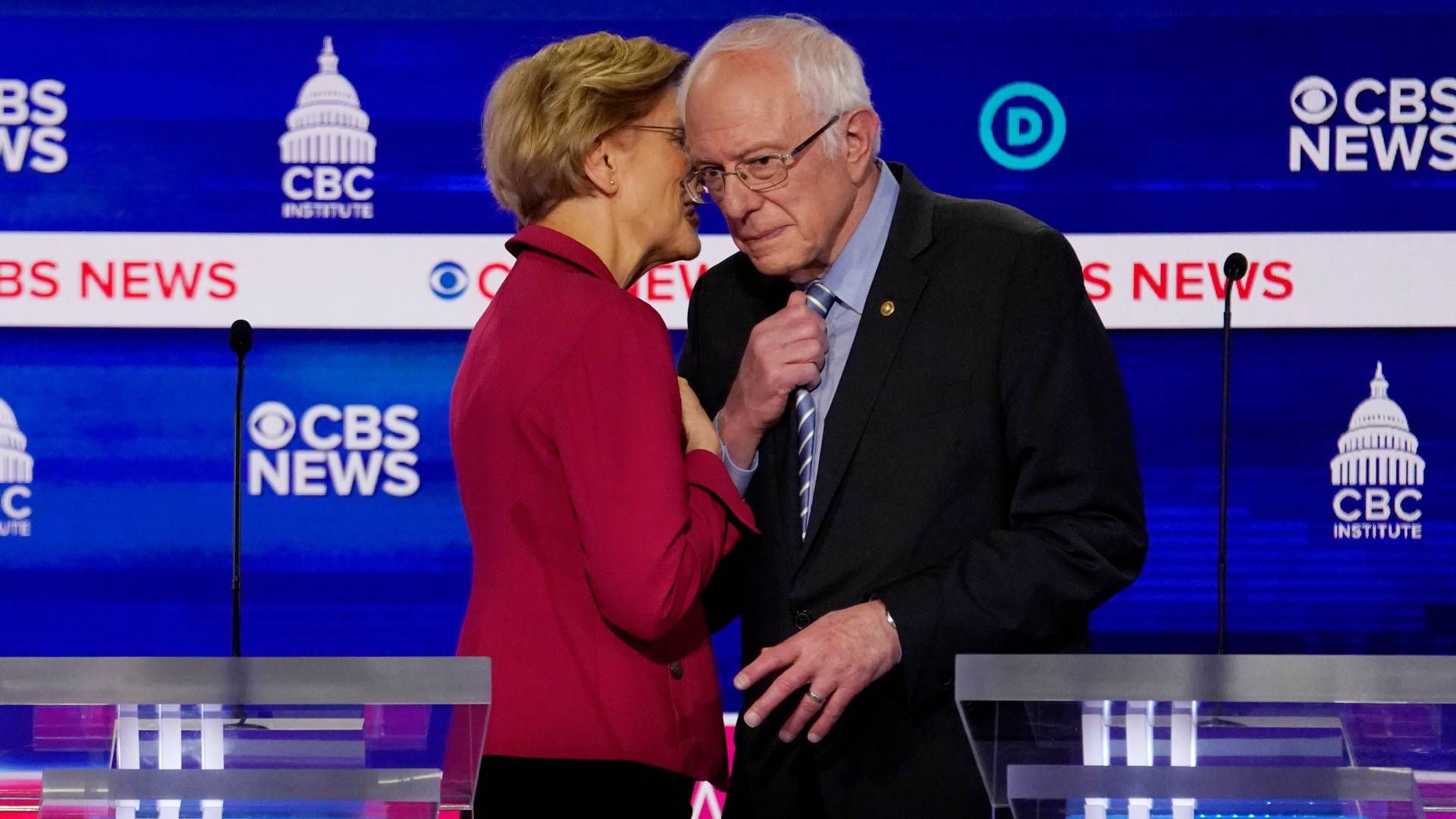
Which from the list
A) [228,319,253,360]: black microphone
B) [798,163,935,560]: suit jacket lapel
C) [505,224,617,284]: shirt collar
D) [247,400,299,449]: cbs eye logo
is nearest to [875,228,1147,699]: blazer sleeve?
[798,163,935,560]: suit jacket lapel

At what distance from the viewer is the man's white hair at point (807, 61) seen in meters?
2.10

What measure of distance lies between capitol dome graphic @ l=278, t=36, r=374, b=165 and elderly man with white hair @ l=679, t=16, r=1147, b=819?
1.77 m

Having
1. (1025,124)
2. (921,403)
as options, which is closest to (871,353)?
(921,403)

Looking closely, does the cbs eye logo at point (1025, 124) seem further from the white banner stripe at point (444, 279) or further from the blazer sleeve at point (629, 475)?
the blazer sleeve at point (629, 475)

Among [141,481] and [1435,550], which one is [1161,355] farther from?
[141,481]

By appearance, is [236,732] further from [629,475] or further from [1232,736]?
[1232,736]

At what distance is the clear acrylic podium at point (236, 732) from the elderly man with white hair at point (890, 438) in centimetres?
60

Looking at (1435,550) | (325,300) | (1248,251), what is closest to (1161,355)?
(1248,251)

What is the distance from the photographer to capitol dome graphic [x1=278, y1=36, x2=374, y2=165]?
3.70m

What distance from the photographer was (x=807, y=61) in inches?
82.9

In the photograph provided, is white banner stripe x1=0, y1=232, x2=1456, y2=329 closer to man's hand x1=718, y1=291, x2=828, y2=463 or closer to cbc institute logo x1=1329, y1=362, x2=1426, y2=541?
cbc institute logo x1=1329, y1=362, x2=1426, y2=541

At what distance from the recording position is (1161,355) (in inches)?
145

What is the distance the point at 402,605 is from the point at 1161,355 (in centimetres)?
176

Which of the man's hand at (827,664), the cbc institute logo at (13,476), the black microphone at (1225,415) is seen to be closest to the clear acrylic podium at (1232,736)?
the man's hand at (827,664)
